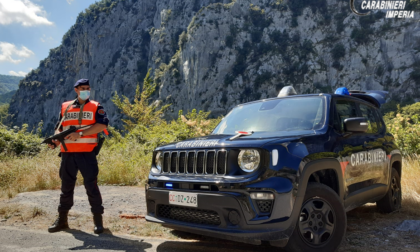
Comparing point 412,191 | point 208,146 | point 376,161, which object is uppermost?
point 208,146

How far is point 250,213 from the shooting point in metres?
2.60

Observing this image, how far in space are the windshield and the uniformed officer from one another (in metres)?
1.59

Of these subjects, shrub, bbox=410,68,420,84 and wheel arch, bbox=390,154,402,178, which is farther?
shrub, bbox=410,68,420,84

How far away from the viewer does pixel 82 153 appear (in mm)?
4109

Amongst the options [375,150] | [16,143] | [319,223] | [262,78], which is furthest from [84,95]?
[262,78]

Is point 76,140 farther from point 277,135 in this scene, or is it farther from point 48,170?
point 48,170

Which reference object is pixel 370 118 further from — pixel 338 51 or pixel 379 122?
pixel 338 51

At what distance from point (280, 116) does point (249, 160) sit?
1.24m

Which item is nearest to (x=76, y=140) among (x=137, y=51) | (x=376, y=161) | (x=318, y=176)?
(x=318, y=176)

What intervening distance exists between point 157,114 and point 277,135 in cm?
1772

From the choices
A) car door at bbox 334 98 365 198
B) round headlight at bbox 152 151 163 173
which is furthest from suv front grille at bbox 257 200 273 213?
round headlight at bbox 152 151 163 173

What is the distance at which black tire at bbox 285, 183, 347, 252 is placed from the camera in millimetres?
2805

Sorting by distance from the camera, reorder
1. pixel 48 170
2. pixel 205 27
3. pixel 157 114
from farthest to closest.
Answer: pixel 205 27 → pixel 157 114 → pixel 48 170

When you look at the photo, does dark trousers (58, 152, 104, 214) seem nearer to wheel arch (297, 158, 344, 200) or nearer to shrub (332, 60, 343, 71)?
wheel arch (297, 158, 344, 200)
